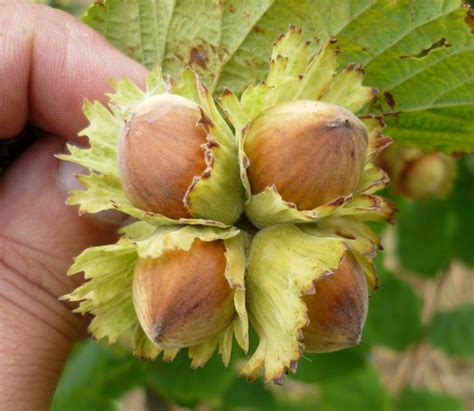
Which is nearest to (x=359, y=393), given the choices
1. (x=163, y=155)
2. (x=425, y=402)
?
(x=425, y=402)

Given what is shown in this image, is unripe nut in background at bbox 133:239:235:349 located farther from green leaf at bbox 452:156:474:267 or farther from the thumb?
green leaf at bbox 452:156:474:267

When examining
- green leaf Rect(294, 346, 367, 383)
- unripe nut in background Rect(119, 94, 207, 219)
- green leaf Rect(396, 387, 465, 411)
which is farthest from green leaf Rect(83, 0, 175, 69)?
green leaf Rect(396, 387, 465, 411)

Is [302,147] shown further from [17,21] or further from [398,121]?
[17,21]

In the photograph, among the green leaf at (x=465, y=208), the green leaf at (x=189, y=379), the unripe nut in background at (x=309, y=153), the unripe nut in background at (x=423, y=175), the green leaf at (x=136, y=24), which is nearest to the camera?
the unripe nut in background at (x=309, y=153)

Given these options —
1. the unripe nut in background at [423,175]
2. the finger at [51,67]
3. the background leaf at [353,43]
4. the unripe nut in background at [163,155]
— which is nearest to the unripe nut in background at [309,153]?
the unripe nut in background at [163,155]

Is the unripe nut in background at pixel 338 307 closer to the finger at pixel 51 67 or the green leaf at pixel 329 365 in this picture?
the finger at pixel 51 67

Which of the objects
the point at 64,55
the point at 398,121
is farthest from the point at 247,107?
the point at 64,55
